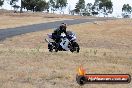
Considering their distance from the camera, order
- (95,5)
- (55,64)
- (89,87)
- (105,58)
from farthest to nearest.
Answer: (95,5), (105,58), (55,64), (89,87)

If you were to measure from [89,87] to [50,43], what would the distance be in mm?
13085

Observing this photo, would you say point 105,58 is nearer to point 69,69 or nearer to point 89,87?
point 69,69

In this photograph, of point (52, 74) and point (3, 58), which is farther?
point (3, 58)

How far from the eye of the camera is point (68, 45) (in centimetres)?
2506

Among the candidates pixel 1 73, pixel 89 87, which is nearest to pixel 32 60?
pixel 1 73

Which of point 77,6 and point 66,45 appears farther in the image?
point 77,6

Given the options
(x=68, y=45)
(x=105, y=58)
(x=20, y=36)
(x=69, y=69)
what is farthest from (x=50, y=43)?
(x=20, y=36)

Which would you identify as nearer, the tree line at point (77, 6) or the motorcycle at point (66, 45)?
the motorcycle at point (66, 45)

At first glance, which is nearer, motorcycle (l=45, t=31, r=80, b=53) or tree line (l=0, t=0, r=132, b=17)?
motorcycle (l=45, t=31, r=80, b=53)

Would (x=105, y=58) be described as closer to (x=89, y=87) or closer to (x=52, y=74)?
(x=52, y=74)

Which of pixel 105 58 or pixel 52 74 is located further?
pixel 105 58

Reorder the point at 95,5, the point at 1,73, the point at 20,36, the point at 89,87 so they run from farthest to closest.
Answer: the point at 95,5 < the point at 20,36 < the point at 1,73 < the point at 89,87

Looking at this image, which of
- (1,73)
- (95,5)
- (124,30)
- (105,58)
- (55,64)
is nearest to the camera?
(1,73)

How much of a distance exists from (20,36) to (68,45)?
20312mm
